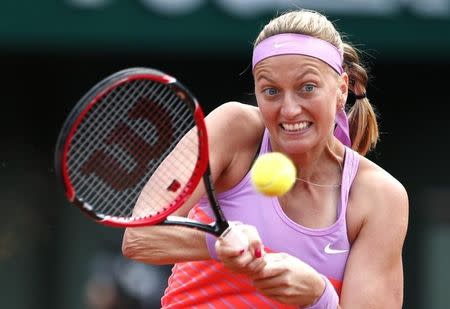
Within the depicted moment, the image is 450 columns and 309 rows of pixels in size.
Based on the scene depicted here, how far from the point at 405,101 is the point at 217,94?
161 cm

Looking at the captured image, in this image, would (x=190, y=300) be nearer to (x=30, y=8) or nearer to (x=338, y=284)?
(x=338, y=284)

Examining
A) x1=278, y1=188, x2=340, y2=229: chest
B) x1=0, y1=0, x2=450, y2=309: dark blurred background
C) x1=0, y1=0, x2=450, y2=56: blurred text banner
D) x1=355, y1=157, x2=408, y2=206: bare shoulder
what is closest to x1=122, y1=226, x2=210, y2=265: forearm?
x1=278, y1=188, x2=340, y2=229: chest

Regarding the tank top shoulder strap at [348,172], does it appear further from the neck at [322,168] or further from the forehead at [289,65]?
the forehead at [289,65]

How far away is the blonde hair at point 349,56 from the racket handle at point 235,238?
75 centimetres

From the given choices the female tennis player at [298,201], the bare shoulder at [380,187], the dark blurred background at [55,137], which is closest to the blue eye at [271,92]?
the female tennis player at [298,201]

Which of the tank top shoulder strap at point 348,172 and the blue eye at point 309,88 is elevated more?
the blue eye at point 309,88

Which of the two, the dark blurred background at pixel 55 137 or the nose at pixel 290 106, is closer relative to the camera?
the nose at pixel 290 106

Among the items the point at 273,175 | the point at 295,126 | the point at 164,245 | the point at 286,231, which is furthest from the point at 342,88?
the point at 164,245

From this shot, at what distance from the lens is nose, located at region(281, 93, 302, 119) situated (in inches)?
139

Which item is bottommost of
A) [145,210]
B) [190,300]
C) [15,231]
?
[15,231]

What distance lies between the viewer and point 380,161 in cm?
981

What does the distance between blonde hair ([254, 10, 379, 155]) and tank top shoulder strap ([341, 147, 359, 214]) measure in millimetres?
243

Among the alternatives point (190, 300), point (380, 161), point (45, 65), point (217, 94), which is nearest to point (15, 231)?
point (45, 65)

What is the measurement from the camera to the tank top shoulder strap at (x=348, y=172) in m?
3.75
